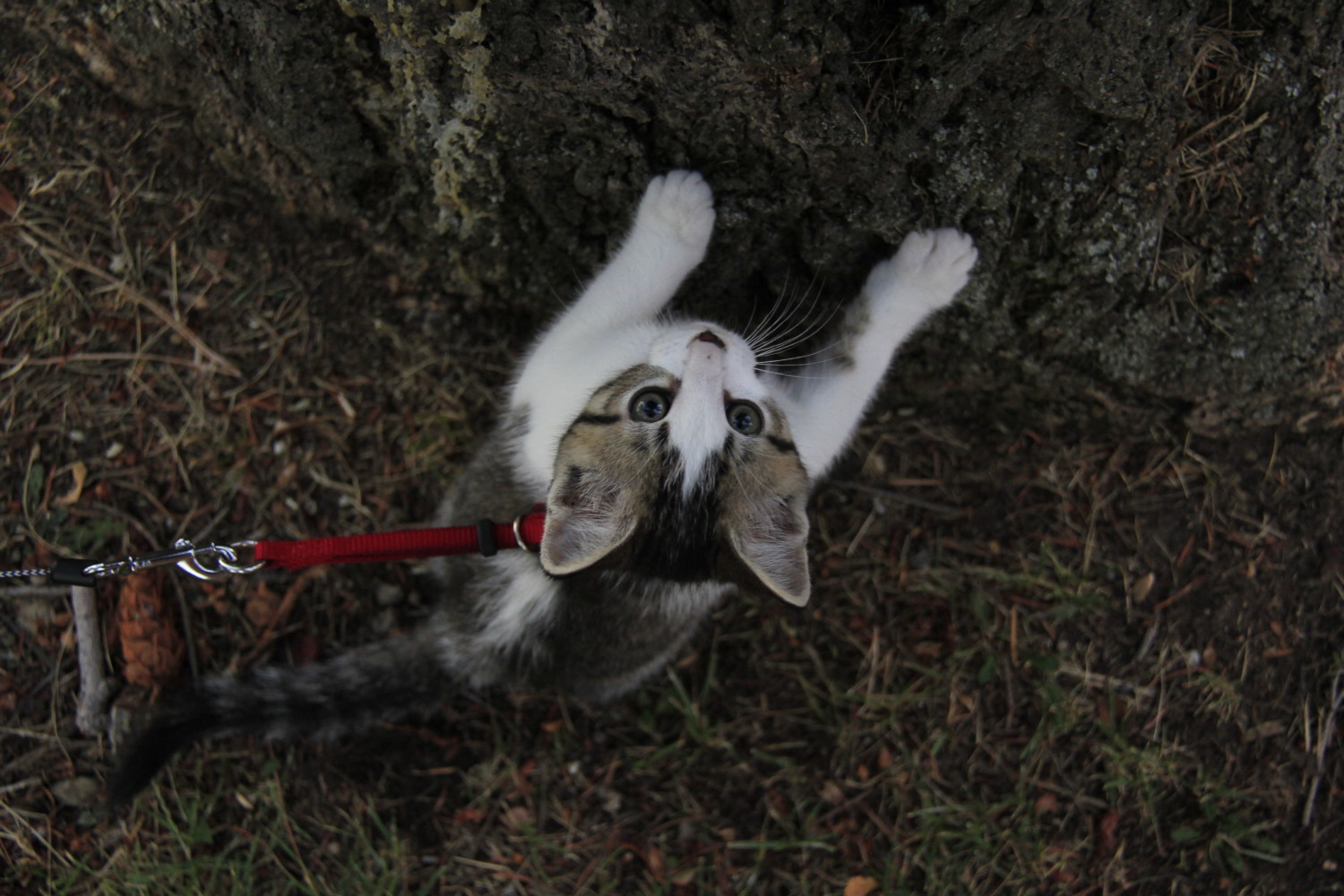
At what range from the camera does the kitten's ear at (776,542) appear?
2.06 meters

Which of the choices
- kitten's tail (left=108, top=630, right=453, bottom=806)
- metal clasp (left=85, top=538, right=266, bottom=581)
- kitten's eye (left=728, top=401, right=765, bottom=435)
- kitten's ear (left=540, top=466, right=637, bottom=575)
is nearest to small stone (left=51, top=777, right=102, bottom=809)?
kitten's tail (left=108, top=630, right=453, bottom=806)

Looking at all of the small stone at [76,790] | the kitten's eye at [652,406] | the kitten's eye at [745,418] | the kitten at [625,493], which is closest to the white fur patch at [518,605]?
the kitten at [625,493]

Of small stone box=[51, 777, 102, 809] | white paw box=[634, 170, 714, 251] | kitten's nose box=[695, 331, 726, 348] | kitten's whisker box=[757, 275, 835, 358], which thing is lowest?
small stone box=[51, 777, 102, 809]

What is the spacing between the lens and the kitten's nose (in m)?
2.24

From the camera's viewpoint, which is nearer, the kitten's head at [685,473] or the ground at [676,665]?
the kitten's head at [685,473]

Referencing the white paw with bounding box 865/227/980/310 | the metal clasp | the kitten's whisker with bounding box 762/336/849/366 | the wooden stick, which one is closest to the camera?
the metal clasp

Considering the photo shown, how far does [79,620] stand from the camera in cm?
295

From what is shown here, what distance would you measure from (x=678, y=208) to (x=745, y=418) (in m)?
0.63

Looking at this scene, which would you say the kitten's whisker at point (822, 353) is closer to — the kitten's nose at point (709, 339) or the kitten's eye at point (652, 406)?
the kitten's nose at point (709, 339)

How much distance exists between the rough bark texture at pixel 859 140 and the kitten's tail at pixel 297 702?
1.38 meters

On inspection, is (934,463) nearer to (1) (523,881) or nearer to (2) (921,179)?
(2) (921,179)

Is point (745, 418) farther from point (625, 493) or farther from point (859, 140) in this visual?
point (859, 140)

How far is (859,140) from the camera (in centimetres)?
218

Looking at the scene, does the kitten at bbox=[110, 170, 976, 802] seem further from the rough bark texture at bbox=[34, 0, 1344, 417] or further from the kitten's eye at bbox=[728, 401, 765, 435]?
the rough bark texture at bbox=[34, 0, 1344, 417]
